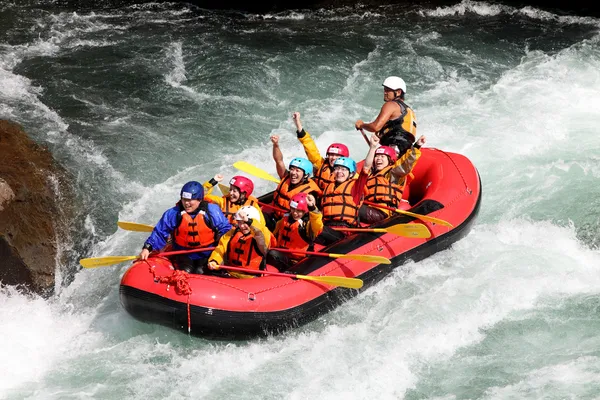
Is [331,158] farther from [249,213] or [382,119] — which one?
[249,213]

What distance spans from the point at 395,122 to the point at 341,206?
4.11ft

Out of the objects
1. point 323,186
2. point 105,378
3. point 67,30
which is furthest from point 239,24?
point 105,378

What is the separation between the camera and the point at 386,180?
300 inches

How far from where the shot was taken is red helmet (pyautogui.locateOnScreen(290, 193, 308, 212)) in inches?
260

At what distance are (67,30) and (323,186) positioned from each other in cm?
703

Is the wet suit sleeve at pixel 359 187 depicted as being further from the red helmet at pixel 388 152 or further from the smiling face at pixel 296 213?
the smiling face at pixel 296 213

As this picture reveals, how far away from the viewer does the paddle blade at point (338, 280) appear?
659cm

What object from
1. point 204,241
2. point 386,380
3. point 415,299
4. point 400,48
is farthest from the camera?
point 400,48

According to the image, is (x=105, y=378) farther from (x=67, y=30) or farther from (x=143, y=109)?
(x=67, y=30)

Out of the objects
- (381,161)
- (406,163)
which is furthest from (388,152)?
(406,163)

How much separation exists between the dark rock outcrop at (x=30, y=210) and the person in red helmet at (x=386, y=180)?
2.95 metres

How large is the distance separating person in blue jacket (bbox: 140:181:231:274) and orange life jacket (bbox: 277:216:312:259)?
0.46m

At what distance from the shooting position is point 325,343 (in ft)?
22.0

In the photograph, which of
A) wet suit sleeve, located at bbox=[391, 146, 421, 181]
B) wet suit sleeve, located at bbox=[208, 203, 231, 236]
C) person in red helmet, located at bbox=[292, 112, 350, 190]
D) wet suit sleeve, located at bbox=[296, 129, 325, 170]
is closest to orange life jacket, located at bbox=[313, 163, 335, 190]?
person in red helmet, located at bbox=[292, 112, 350, 190]
